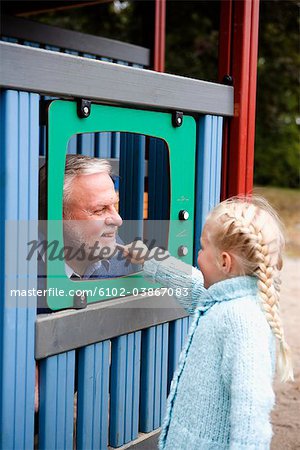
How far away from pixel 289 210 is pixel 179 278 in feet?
38.5

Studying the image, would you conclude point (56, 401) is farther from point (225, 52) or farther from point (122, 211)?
point (225, 52)

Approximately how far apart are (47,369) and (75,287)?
0.27 m

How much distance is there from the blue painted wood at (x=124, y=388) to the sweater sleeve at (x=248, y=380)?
0.63 meters

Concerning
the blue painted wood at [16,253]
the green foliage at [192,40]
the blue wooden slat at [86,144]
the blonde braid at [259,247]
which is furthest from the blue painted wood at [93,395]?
the green foliage at [192,40]

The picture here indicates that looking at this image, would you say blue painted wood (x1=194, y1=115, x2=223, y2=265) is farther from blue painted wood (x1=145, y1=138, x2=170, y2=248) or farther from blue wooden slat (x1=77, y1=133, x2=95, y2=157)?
blue wooden slat (x1=77, y1=133, x2=95, y2=157)

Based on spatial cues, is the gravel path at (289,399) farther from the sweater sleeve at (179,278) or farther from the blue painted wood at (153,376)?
the sweater sleeve at (179,278)

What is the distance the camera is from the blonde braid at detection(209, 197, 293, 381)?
1757 millimetres

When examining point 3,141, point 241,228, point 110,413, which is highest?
point 3,141

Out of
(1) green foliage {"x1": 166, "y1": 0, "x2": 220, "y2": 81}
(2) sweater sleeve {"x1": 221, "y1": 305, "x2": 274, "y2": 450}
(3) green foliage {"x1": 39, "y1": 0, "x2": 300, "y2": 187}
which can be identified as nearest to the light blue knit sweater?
(2) sweater sleeve {"x1": 221, "y1": 305, "x2": 274, "y2": 450}

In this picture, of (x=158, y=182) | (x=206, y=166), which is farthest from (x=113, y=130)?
(x=206, y=166)

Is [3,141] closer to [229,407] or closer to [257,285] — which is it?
[257,285]

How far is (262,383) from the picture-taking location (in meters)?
1.67

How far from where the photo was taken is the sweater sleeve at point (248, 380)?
1.65 metres

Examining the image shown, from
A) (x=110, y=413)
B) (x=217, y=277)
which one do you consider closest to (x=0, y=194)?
(x=217, y=277)
